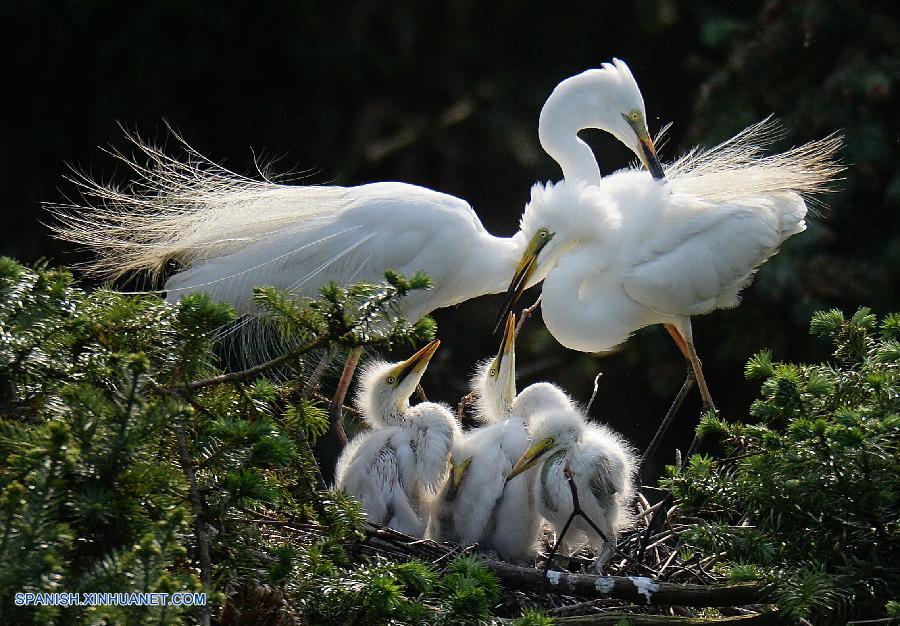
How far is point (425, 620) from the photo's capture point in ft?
7.00

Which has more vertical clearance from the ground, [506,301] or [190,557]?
[506,301]

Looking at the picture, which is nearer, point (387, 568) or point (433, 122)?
point (387, 568)

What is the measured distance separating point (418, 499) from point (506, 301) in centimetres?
81

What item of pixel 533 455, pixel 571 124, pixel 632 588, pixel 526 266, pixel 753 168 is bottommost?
pixel 632 588

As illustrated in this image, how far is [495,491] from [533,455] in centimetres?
17

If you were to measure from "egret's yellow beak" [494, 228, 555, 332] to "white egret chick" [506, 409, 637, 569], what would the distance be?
0.60m

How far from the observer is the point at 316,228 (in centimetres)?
418

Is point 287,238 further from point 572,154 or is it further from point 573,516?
point 573,516

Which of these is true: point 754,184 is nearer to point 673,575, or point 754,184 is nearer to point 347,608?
point 673,575

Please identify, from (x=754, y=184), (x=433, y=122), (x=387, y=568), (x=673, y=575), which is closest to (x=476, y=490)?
(x=673, y=575)

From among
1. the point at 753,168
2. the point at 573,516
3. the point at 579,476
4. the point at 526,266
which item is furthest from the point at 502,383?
the point at 753,168

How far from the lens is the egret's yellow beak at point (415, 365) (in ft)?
12.6

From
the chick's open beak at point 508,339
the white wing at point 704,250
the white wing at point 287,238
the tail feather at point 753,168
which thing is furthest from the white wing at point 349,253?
the tail feather at point 753,168

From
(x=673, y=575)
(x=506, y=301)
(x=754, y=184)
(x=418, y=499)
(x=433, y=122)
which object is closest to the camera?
(x=673, y=575)
